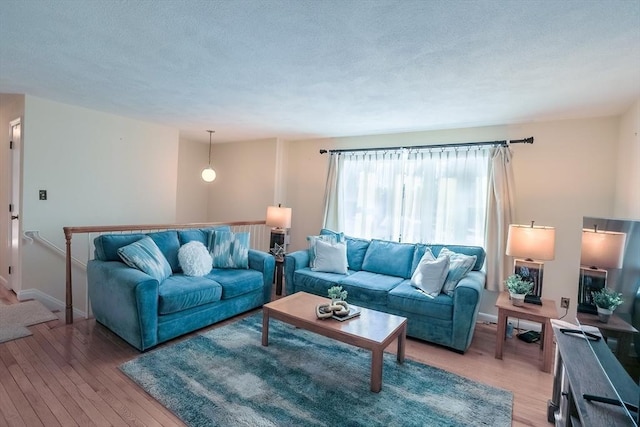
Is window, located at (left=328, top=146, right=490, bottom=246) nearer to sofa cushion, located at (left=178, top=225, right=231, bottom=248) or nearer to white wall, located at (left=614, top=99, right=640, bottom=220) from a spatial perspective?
white wall, located at (left=614, top=99, right=640, bottom=220)

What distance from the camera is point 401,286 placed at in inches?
134

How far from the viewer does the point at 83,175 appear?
3930 mm

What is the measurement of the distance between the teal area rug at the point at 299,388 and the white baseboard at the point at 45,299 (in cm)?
187

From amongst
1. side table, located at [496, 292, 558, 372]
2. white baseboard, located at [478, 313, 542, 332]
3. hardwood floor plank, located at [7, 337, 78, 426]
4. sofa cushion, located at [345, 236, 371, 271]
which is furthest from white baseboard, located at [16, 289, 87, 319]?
white baseboard, located at [478, 313, 542, 332]

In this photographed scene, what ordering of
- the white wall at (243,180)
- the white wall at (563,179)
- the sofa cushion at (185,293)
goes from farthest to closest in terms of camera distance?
the white wall at (243,180) → the white wall at (563,179) → the sofa cushion at (185,293)

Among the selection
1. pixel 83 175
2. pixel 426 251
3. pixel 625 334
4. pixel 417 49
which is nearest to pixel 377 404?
pixel 625 334

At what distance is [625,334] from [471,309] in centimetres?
146

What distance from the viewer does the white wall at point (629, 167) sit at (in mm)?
2586

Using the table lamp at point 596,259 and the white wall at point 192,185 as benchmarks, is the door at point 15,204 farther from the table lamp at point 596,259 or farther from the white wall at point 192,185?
the table lamp at point 596,259

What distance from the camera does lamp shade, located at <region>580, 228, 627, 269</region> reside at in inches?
65.7

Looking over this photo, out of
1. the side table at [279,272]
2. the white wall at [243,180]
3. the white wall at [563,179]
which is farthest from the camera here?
the white wall at [243,180]

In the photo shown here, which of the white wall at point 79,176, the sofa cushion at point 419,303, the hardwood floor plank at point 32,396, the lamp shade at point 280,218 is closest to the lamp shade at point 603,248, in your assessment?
the sofa cushion at point 419,303

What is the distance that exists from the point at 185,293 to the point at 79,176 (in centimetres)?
234

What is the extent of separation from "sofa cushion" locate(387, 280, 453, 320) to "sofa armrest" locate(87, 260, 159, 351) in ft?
7.33
